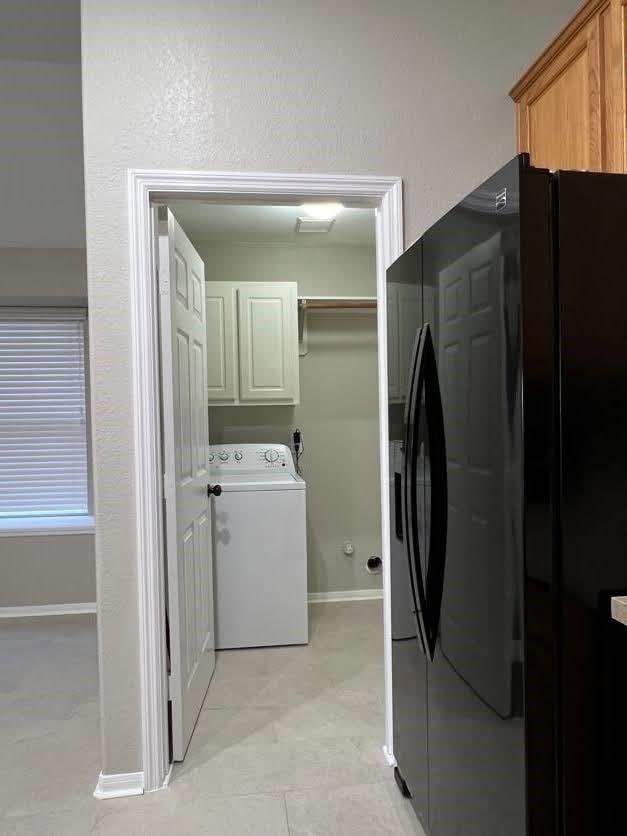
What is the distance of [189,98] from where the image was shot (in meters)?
2.00

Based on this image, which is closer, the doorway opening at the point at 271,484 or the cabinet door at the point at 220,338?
the doorway opening at the point at 271,484

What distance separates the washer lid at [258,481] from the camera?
3.27 meters

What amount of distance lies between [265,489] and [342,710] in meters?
1.21

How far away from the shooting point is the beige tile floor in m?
1.89

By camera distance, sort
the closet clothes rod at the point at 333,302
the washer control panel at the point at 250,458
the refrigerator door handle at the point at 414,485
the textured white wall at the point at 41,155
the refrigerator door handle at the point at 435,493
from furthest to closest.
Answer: the closet clothes rod at the point at 333,302, the washer control panel at the point at 250,458, the textured white wall at the point at 41,155, the refrigerator door handle at the point at 414,485, the refrigerator door handle at the point at 435,493

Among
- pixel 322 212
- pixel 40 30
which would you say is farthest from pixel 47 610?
pixel 40 30

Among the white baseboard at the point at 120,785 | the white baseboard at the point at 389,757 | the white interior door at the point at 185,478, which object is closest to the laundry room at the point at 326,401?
the white interior door at the point at 185,478

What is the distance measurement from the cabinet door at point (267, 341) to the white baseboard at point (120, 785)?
7.37 ft

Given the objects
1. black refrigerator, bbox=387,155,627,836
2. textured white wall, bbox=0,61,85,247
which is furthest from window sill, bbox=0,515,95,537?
black refrigerator, bbox=387,155,627,836

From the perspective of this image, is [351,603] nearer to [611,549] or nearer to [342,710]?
[342,710]

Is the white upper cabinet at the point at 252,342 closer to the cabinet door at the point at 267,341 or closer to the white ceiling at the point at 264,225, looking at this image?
the cabinet door at the point at 267,341

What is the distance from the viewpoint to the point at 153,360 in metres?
2.02

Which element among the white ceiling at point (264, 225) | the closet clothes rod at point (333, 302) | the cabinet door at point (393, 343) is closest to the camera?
the cabinet door at point (393, 343)

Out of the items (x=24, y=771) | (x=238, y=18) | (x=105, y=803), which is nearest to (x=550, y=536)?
(x=105, y=803)
